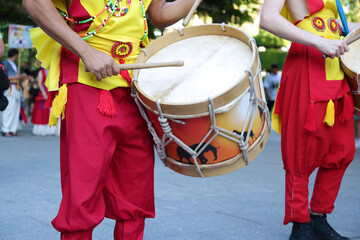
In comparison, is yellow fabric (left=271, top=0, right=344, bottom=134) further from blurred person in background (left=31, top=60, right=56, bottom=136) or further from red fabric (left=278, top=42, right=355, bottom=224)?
blurred person in background (left=31, top=60, right=56, bottom=136)

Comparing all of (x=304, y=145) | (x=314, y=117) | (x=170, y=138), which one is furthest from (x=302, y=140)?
(x=170, y=138)

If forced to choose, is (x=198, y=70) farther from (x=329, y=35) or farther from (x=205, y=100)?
(x=329, y=35)

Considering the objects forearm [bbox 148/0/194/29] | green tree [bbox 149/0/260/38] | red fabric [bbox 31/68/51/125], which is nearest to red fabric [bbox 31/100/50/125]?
red fabric [bbox 31/68/51/125]

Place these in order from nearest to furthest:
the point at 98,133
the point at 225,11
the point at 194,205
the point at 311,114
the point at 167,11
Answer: the point at 98,133 < the point at 167,11 < the point at 311,114 < the point at 194,205 < the point at 225,11

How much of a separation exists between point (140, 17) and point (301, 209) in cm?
159

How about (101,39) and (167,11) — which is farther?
(167,11)

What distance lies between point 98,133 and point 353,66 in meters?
1.65

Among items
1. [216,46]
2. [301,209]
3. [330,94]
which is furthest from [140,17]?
[301,209]

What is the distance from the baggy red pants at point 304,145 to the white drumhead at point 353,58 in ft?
0.73

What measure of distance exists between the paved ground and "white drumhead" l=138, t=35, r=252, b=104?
146cm

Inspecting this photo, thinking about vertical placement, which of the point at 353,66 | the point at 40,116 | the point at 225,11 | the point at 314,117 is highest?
the point at 353,66

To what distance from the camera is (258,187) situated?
580cm

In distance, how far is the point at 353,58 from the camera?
3459 mm

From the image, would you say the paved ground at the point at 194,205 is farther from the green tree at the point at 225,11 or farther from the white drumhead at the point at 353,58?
the green tree at the point at 225,11
